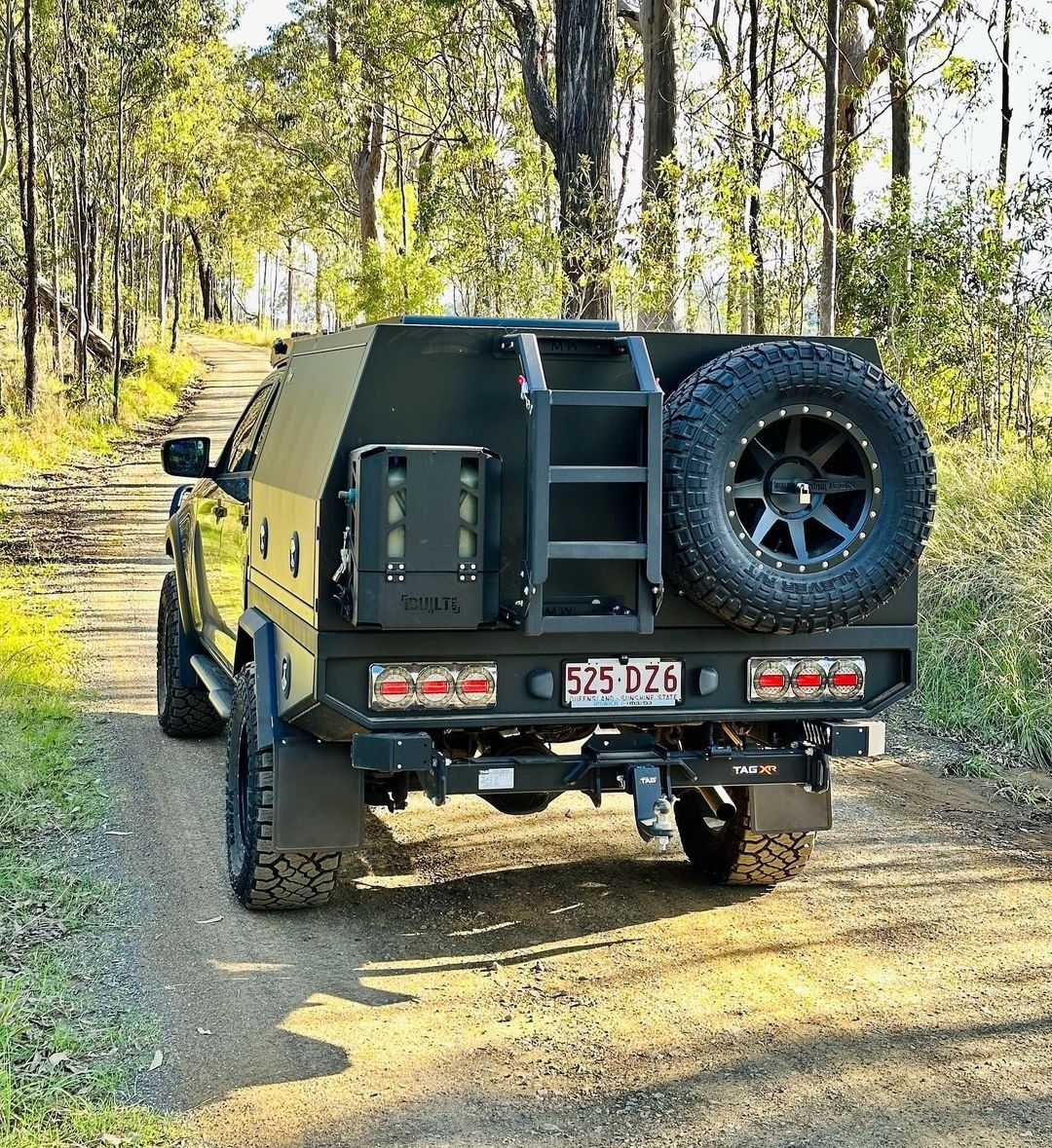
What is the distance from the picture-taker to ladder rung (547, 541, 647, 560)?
4.30 m

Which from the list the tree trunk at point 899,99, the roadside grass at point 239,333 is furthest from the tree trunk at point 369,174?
the roadside grass at point 239,333

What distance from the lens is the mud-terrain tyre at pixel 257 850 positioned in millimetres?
5016

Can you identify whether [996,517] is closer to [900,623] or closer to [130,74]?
[900,623]

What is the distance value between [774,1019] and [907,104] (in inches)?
702

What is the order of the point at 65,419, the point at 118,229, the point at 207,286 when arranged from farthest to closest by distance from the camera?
the point at 207,286 < the point at 118,229 < the point at 65,419

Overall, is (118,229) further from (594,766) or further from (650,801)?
→ (650,801)

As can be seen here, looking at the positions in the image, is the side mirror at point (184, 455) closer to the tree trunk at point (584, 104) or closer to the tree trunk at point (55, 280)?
the tree trunk at point (584, 104)

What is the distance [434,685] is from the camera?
15.0 ft

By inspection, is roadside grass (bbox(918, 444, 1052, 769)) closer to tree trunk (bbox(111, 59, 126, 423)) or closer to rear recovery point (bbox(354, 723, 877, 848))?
rear recovery point (bbox(354, 723, 877, 848))

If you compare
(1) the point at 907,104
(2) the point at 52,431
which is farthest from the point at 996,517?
(2) the point at 52,431

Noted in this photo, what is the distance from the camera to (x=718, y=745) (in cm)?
496

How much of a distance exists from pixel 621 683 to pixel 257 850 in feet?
4.80

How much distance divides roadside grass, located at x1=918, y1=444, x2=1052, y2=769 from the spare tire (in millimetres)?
3511

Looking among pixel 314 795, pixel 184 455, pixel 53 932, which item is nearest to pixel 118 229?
pixel 184 455
